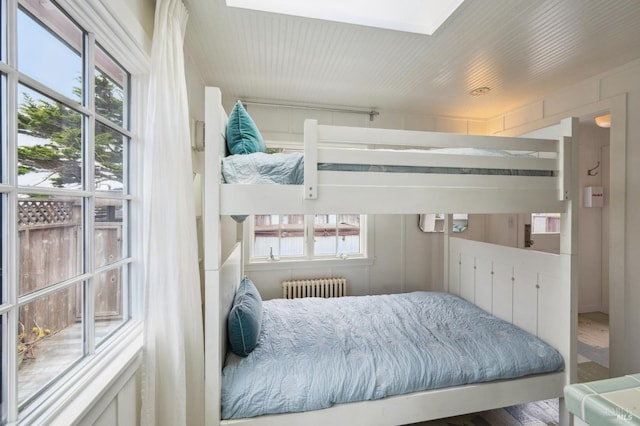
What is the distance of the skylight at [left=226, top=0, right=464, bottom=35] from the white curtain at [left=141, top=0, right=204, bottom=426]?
59cm

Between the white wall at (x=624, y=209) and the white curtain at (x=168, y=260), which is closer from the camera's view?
the white curtain at (x=168, y=260)

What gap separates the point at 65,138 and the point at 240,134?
27.5 inches

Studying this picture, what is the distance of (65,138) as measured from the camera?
92 cm

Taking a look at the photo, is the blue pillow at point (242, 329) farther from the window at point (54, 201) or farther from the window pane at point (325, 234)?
the window pane at point (325, 234)

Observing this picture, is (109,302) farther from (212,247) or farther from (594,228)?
(594,228)

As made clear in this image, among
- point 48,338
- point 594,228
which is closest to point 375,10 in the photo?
point 48,338

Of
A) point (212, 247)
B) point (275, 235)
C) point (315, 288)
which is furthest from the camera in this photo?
point (275, 235)

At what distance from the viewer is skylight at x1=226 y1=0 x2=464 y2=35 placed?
5.14 ft

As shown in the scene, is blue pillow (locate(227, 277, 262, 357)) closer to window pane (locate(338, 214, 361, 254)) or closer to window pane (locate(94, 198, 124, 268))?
window pane (locate(94, 198, 124, 268))

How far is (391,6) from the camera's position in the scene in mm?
1703

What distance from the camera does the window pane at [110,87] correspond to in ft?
3.71

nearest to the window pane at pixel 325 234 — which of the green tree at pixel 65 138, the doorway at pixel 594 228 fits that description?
the green tree at pixel 65 138

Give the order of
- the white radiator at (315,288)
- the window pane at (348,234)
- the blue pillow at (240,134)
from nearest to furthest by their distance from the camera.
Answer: the blue pillow at (240,134), the white radiator at (315,288), the window pane at (348,234)

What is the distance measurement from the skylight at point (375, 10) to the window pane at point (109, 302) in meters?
1.61
